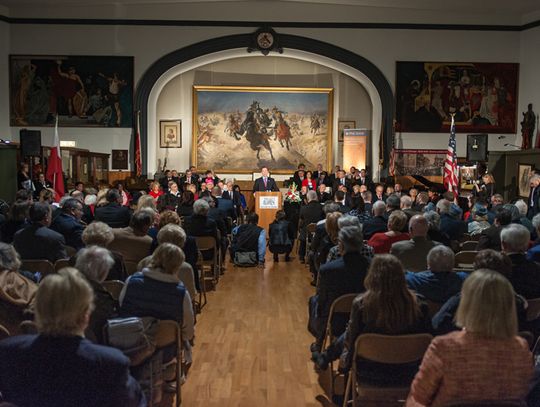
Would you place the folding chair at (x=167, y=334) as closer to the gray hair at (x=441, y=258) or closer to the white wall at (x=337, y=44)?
the gray hair at (x=441, y=258)

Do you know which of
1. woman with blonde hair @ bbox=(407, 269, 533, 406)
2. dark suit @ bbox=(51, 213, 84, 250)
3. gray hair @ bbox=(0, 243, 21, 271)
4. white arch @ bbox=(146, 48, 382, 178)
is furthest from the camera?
white arch @ bbox=(146, 48, 382, 178)

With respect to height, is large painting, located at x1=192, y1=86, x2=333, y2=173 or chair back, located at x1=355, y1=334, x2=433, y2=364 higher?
large painting, located at x1=192, y1=86, x2=333, y2=173

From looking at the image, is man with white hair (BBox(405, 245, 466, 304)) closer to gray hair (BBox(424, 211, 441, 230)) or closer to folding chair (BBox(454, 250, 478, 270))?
folding chair (BBox(454, 250, 478, 270))

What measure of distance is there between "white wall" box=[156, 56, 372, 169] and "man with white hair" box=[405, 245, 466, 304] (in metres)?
14.7

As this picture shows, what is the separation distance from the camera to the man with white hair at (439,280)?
4109 mm

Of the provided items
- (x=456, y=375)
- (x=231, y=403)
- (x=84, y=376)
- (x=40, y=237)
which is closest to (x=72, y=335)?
(x=84, y=376)

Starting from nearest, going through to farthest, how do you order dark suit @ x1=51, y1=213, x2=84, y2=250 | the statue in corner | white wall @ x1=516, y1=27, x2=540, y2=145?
dark suit @ x1=51, y1=213, x2=84, y2=250 → the statue in corner → white wall @ x1=516, y1=27, x2=540, y2=145

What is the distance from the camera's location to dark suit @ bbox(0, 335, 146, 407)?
2.27 meters

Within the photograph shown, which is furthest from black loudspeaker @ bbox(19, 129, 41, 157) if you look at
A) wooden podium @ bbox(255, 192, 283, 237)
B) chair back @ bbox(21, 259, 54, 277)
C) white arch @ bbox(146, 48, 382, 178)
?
chair back @ bbox(21, 259, 54, 277)

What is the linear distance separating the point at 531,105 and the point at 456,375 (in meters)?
15.8

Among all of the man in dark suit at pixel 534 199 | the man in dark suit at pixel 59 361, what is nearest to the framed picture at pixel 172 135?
the man in dark suit at pixel 534 199

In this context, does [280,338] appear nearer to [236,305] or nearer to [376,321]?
[236,305]

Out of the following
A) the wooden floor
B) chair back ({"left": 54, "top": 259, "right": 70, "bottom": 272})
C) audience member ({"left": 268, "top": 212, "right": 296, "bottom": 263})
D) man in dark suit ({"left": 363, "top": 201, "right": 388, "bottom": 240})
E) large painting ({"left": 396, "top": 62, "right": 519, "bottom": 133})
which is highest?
large painting ({"left": 396, "top": 62, "right": 519, "bottom": 133})

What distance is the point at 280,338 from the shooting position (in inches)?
236
